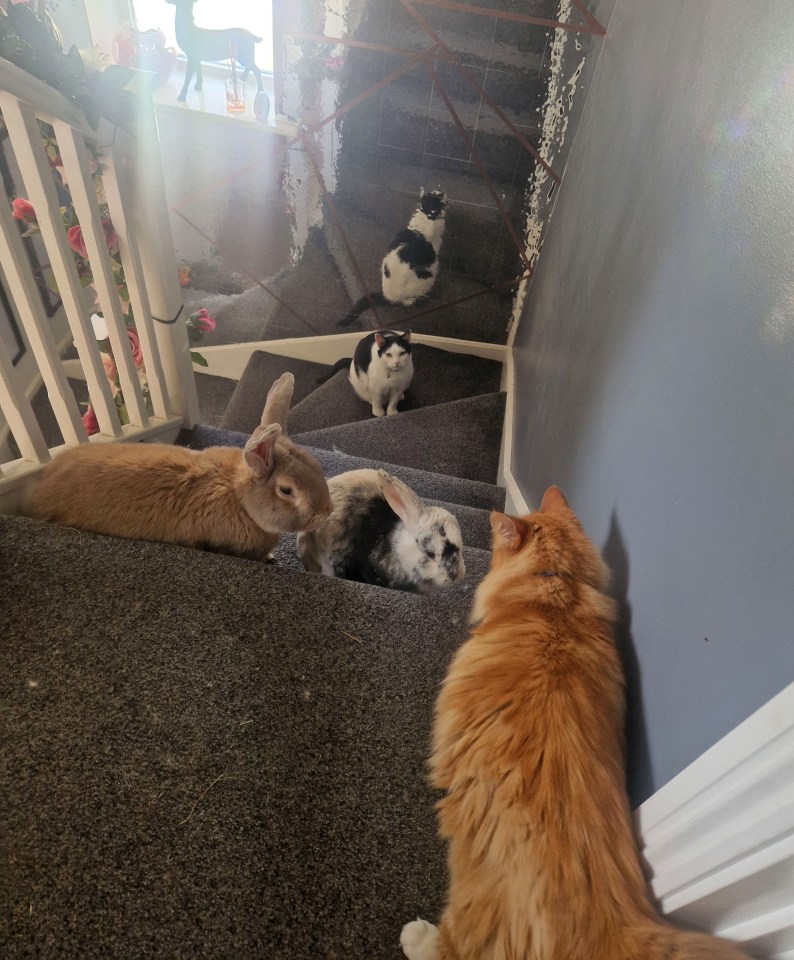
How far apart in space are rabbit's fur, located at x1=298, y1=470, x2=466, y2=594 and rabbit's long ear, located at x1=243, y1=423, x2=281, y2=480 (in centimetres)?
30

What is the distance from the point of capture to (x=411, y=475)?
7.87 feet

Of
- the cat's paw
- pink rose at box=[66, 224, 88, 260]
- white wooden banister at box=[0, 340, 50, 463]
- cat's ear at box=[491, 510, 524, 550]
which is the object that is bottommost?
the cat's paw

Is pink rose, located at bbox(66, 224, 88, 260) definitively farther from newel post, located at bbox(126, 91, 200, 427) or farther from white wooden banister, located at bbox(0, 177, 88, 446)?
white wooden banister, located at bbox(0, 177, 88, 446)

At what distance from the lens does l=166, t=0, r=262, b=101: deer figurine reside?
2.58 meters

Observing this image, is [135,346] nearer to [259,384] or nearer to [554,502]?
[259,384]

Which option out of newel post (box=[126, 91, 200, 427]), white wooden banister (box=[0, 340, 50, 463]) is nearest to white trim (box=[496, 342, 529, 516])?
newel post (box=[126, 91, 200, 427])

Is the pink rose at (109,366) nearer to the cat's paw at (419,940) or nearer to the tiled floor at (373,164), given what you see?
the tiled floor at (373,164)

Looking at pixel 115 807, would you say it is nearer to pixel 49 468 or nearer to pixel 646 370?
pixel 49 468

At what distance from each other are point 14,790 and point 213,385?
333cm

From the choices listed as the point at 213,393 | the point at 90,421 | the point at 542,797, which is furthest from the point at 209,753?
the point at 213,393

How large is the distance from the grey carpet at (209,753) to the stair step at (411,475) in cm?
99

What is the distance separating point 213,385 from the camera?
395cm

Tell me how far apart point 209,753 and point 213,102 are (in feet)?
10.2

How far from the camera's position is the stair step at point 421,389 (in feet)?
11.6
